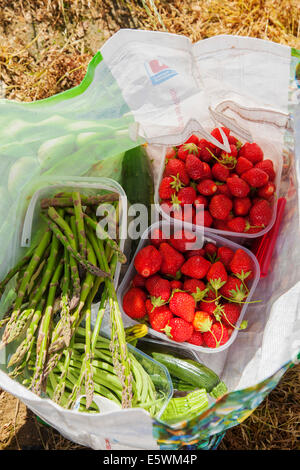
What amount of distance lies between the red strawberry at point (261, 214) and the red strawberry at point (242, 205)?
20 mm

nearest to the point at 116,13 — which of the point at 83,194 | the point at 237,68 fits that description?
the point at 237,68

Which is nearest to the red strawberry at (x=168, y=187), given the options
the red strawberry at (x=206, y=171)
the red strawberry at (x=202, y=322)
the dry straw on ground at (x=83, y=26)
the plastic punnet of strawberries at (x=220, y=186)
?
the plastic punnet of strawberries at (x=220, y=186)

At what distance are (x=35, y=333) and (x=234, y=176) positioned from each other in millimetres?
833

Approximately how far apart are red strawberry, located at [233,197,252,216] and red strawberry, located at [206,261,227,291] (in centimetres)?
19

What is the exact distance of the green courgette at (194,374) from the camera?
135 cm

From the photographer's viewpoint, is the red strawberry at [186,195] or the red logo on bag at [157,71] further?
the red strawberry at [186,195]

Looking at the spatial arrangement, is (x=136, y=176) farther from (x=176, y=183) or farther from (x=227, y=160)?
(x=227, y=160)

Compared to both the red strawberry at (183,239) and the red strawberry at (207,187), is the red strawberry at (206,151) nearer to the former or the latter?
the red strawberry at (207,187)

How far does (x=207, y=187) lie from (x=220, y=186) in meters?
0.05

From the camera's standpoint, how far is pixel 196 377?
53.1 inches

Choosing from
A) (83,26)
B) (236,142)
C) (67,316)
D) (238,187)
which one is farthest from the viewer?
(83,26)

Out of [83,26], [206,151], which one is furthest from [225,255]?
[83,26]

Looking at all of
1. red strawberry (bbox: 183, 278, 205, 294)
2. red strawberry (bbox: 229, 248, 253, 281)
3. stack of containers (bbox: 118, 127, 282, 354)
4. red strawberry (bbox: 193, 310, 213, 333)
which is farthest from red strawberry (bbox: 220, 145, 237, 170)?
red strawberry (bbox: 193, 310, 213, 333)

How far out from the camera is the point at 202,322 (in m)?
1.35
